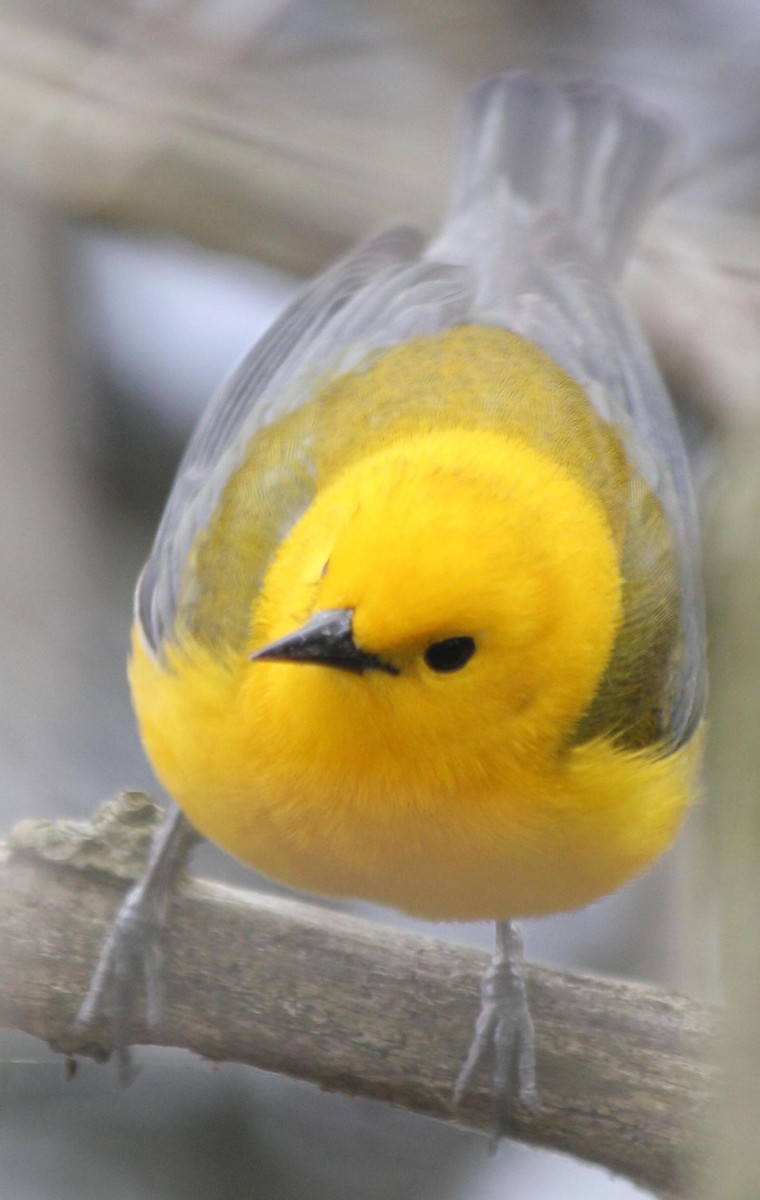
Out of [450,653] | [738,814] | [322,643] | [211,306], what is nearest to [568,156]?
[211,306]

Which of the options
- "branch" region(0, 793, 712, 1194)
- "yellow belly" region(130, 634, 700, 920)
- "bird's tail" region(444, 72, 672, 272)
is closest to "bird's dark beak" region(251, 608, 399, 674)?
"yellow belly" region(130, 634, 700, 920)

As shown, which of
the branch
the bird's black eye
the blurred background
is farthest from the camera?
the branch

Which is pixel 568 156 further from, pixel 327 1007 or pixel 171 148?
pixel 327 1007

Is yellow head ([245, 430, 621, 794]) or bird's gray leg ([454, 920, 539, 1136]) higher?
yellow head ([245, 430, 621, 794])

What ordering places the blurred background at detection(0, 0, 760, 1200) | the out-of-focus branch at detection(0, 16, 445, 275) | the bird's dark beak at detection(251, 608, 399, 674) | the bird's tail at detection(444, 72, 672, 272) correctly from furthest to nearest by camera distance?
the bird's tail at detection(444, 72, 672, 272)
the out-of-focus branch at detection(0, 16, 445, 275)
the blurred background at detection(0, 0, 760, 1200)
the bird's dark beak at detection(251, 608, 399, 674)

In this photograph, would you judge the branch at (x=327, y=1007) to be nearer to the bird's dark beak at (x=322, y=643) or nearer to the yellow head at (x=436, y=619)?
the yellow head at (x=436, y=619)

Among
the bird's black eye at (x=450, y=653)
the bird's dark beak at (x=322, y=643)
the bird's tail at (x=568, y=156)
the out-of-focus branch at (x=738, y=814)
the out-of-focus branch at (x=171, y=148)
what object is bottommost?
the out-of-focus branch at (x=738, y=814)

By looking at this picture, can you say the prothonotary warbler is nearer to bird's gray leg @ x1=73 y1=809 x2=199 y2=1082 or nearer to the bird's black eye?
the bird's black eye

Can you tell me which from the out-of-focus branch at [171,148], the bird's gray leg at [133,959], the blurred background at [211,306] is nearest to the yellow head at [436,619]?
the blurred background at [211,306]

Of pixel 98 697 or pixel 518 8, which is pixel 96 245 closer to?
pixel 98 697
